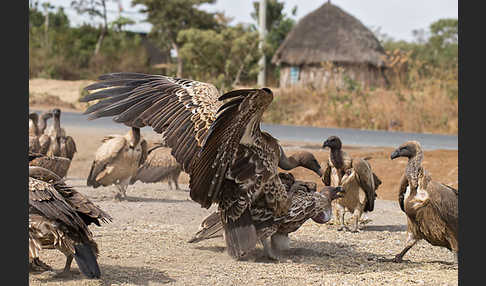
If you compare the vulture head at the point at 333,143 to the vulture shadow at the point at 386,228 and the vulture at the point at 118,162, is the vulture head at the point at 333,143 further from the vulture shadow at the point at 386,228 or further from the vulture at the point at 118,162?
the vulture at the point at 118,162

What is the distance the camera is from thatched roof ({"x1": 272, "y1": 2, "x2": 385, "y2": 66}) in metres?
30.9

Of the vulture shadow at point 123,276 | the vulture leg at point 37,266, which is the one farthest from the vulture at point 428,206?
the vulture leg at point 37,266

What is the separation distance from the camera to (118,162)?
28.8 feet

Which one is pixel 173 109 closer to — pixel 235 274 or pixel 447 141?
pixel 235 274

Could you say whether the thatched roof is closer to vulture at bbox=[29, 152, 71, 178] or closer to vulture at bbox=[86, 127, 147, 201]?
vulture at bbox=[86, 127, 147, 201]

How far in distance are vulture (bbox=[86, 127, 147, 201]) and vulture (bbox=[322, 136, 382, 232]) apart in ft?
9.84

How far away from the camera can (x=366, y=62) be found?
30.6 metres

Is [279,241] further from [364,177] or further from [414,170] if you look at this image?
[364,177]

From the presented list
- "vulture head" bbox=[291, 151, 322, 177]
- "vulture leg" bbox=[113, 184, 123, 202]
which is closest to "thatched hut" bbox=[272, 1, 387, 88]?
"vulture leg" bbox=[113, 184, 123, 202]

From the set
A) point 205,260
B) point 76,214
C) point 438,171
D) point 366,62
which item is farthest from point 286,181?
point 366,62

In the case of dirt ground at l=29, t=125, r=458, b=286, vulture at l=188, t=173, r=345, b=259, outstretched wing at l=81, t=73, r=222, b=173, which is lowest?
dirt ground at l=29, t=125, r=458, b=286

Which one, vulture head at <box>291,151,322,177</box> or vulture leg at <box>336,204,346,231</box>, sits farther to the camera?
vulture leg at <box>336,204,346,231</box>

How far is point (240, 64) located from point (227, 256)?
22796mm

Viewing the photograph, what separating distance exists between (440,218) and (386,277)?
0.71 m
